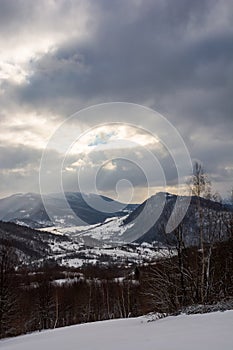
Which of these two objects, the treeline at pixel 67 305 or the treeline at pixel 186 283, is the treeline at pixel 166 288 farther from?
the treeline at pixel 67 305

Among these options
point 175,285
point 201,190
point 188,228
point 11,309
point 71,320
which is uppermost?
point 201,190

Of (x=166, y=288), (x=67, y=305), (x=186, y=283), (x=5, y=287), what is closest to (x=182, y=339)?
(x=186, y=283)

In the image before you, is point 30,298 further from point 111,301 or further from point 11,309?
point 11,309

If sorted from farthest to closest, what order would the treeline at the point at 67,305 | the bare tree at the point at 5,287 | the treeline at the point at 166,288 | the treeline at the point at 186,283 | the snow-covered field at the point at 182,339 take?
the treeline at the point at 67,305 → the bare tree at the point at 5,287 → the treeline at the point at 166,288 → the treeline at the point at 186,283 → the snow-covered field at the point at 182,339

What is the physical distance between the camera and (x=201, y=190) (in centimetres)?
2281

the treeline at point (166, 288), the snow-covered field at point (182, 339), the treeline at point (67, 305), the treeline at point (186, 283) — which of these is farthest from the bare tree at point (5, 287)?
the snow-covered field at point (182, 339)

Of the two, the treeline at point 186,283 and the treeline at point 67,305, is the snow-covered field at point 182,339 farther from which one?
the treeline at point 67,305

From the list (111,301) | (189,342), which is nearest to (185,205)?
(189,342)

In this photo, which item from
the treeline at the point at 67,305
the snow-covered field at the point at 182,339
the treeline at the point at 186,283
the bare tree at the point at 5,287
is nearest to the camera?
the snow-covered field at the point at 182,339

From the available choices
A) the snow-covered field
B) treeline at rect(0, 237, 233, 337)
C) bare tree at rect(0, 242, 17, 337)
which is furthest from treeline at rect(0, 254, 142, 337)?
the snow-covered field

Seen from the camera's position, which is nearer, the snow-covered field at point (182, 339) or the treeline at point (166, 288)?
the snow-covered field at point (182, 339)

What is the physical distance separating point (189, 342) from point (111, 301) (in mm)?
72779

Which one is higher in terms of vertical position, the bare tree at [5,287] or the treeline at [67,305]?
the bare tree at [5,287]

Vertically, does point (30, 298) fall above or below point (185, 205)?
below
